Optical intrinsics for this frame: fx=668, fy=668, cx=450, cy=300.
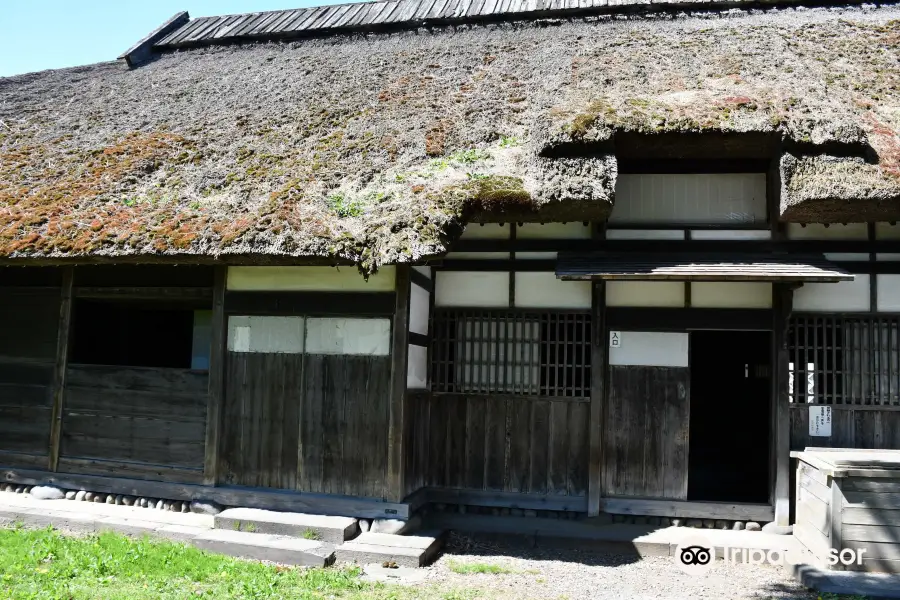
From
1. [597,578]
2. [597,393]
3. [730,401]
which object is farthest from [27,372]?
[730,401]

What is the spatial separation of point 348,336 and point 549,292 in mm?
2005

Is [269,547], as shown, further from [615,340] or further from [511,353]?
[615,340]

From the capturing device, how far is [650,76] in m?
7.13

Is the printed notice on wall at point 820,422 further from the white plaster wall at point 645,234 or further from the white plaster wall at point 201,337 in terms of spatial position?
the white plaster wall at point 201,337

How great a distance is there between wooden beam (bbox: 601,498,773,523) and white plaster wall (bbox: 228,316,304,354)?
11.0ft

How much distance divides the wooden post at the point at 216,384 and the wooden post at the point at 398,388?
1757 millimetres

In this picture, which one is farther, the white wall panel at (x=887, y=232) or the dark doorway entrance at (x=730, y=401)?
the dark doorway entrance at (x=730, y=401)

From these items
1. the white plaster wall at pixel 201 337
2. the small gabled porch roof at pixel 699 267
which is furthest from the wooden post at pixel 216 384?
the small gabled porch roof at pixel 699 267

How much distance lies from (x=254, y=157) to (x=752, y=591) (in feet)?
19.6

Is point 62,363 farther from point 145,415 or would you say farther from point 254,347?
point 254,347

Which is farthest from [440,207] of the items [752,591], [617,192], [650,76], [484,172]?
[752,591]

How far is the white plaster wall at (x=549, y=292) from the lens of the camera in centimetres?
653

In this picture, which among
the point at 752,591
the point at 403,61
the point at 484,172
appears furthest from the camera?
the point at 403,61

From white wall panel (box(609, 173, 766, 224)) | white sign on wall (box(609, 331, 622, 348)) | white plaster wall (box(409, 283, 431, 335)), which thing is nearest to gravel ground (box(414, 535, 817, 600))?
white sign on wall (box(609, 331, 622, 348))
